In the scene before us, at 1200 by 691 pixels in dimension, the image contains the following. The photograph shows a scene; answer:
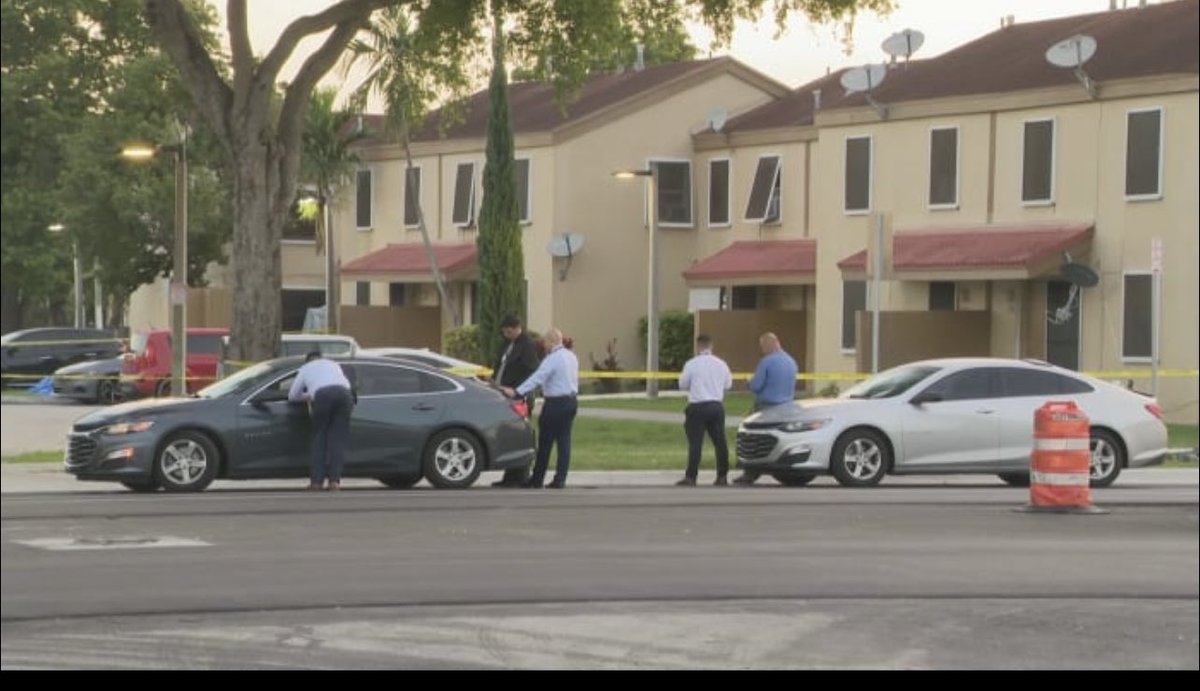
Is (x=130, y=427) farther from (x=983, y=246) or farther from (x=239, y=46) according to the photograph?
(x=983, y=246)

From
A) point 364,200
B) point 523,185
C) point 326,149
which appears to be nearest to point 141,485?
point 523,185

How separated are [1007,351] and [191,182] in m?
15.3

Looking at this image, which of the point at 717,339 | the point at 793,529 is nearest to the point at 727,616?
the point at 793,529

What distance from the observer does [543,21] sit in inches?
1323

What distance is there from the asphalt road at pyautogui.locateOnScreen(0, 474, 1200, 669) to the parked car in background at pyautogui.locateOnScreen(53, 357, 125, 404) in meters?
15.4

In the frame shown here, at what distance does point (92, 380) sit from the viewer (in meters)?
38.5

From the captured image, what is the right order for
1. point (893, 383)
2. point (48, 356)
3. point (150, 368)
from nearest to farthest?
point (893, 383) → point (150, 368) → point (48, 356)

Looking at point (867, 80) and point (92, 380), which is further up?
point (867, 80)

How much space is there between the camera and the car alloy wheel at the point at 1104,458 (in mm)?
25469

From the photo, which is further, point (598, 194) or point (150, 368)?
point (598, 194)

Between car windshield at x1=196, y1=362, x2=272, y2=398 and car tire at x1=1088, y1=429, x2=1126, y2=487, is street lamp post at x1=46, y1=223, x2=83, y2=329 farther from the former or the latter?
car tire at x1=1088, y1=429, x2=1126, y2=487

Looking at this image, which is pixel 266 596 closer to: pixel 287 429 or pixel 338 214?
pixel 287 429

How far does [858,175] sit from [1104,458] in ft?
70.4

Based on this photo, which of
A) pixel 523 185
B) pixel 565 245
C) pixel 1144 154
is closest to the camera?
pixel 1144 154
